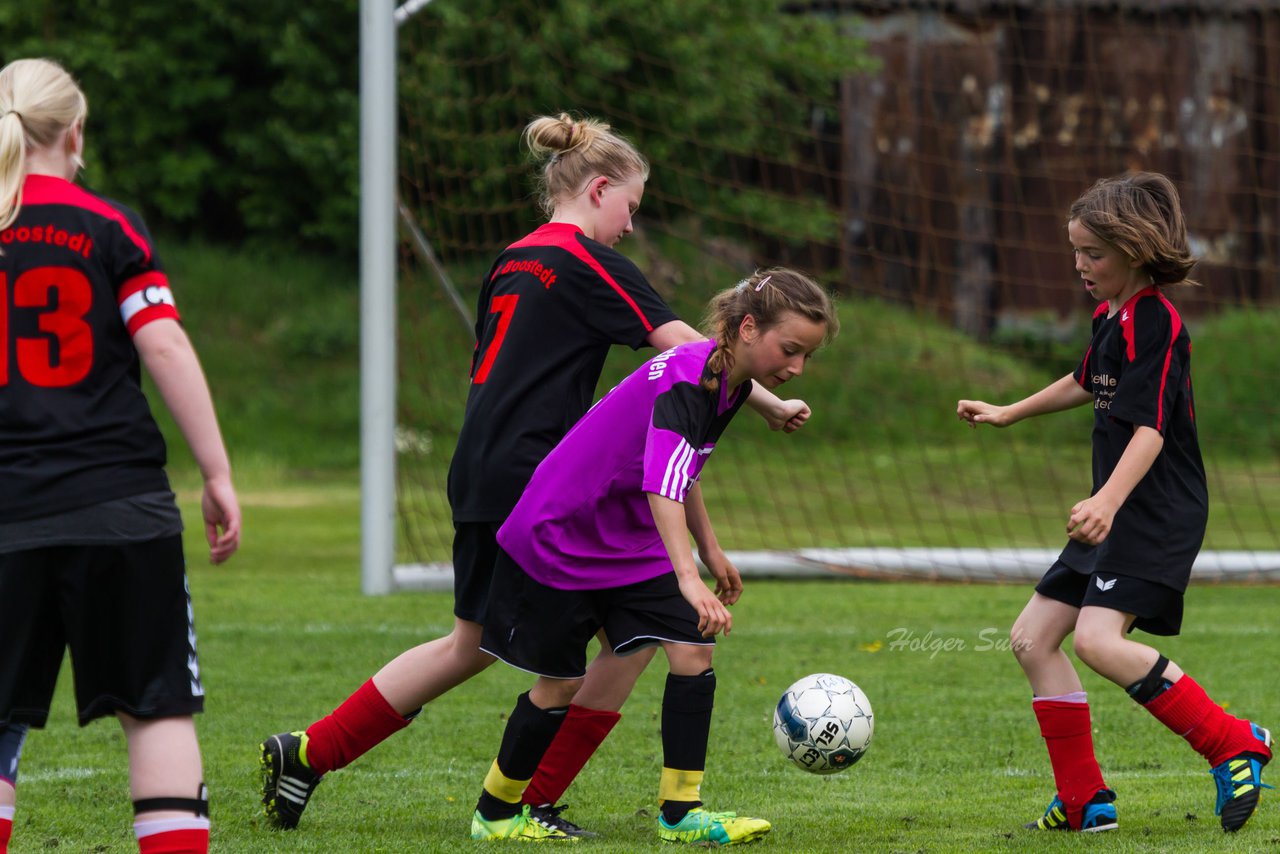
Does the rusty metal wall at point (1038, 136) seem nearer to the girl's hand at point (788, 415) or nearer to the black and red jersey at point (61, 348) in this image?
the girl's hand at point (788, 415)

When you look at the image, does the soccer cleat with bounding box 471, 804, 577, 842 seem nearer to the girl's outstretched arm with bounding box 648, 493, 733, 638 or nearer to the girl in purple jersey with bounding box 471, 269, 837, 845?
the girl in purple jersey with bounding box 471, 269, 837, 845

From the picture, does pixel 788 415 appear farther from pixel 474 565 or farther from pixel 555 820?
pixel 555 820

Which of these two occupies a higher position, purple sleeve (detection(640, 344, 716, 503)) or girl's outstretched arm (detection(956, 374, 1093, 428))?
purple sleeve (detection(640, 344, 716, 503))

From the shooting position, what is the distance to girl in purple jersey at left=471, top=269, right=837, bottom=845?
354 centimetres

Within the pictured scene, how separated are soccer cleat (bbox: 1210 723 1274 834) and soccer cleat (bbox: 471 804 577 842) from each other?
1491mm

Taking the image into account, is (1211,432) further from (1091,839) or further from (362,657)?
(1091,839)

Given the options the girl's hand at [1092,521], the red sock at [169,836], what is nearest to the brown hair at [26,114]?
the red sock at [169,836]

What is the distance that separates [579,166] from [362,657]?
121 inches

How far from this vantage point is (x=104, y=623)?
110 inches

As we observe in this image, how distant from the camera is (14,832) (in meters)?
3.85

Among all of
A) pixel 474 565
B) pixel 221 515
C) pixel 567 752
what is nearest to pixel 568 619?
pixel 474 565

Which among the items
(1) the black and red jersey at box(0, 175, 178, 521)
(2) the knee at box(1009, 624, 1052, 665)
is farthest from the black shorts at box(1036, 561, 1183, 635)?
(1) the black and red jersey at box(0, 175, 178, 521)

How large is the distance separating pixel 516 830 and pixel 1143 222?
1996 millimetres

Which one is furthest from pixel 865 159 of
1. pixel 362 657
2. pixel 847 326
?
pixel 362 657
